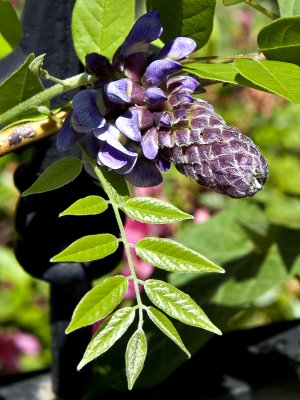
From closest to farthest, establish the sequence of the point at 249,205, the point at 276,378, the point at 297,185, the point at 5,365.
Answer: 1. the point at 276,378
2. the point at 249,205
3. the point at 5,365
4. the point at 297,185

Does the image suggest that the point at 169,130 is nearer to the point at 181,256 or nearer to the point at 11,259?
the point at 181,256

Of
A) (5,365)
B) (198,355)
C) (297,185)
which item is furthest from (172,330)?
(297,185)

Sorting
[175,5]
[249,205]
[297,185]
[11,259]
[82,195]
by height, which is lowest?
[297,185]

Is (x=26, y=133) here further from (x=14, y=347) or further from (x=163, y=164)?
(x=14, y=347)

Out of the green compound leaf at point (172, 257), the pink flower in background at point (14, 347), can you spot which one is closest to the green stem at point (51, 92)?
the green compound leaf at point (172, 257)

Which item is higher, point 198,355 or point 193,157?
point 193,157

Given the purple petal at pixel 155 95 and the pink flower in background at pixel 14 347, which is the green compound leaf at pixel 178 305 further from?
the pink flower in background at pixel 14 347

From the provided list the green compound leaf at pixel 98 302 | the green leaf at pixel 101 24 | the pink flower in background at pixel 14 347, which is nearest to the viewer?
the green compound leaf at pixel 98 302
